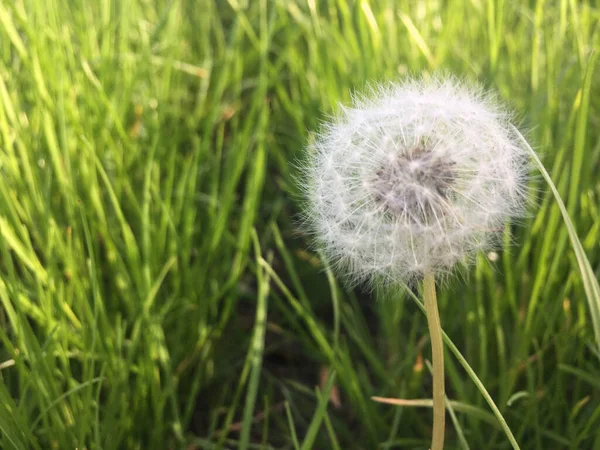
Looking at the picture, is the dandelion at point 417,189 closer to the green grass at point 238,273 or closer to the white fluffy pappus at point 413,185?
the white fluffy pappus at point 413,185

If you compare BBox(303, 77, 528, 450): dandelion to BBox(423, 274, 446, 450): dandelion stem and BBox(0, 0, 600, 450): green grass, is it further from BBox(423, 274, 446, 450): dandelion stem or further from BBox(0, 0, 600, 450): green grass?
BBox(0, 0, 600, 450): green grass

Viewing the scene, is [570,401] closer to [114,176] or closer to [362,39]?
[362,39]

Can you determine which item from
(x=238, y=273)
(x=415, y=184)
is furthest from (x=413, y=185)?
(x=238, y=273)

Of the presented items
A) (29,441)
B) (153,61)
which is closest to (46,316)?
(29,441)

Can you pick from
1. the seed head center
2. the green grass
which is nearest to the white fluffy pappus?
the seed head center

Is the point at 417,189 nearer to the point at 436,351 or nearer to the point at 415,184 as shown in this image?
the point at 415,184

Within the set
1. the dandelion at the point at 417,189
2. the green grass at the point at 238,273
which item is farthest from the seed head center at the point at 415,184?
the green grass at the point at 238,273
